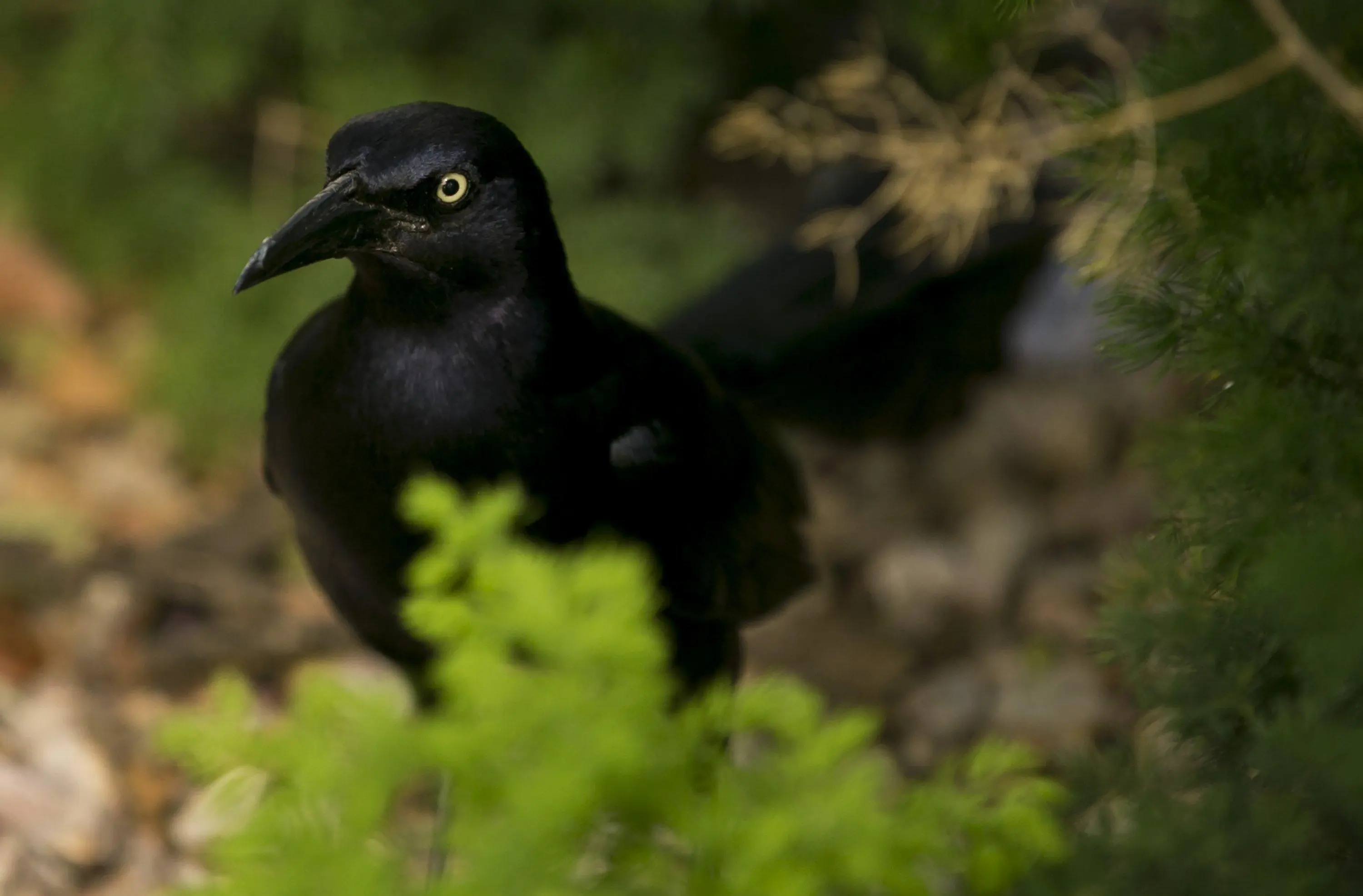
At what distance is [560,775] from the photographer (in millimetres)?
896

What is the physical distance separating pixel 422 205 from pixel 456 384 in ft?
0.80

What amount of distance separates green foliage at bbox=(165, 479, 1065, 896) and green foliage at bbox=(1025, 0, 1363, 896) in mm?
170

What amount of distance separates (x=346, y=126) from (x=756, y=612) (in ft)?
3.51

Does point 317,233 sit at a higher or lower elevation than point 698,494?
higher

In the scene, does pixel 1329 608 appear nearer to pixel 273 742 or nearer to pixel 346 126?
pixel 273 742

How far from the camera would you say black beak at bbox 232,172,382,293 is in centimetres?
149

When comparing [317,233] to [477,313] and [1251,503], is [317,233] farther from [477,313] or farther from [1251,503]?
[1251,503]

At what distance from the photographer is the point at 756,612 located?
2.20 m

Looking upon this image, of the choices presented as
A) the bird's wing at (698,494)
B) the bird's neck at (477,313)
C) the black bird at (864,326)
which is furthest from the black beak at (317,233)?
the black bird at (864,326)

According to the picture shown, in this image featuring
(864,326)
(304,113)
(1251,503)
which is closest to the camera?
(1251,503)

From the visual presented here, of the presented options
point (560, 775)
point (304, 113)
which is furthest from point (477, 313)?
point (304, 113)

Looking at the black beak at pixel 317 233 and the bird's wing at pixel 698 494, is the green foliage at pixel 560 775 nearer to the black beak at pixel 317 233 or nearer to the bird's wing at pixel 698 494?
the black beak at pixel 317 233

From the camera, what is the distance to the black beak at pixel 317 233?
149cm

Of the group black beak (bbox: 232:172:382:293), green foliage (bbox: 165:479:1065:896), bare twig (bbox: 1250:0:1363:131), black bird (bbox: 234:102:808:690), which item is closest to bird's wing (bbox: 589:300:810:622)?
black bird (bbox: 234:102:808:690)
